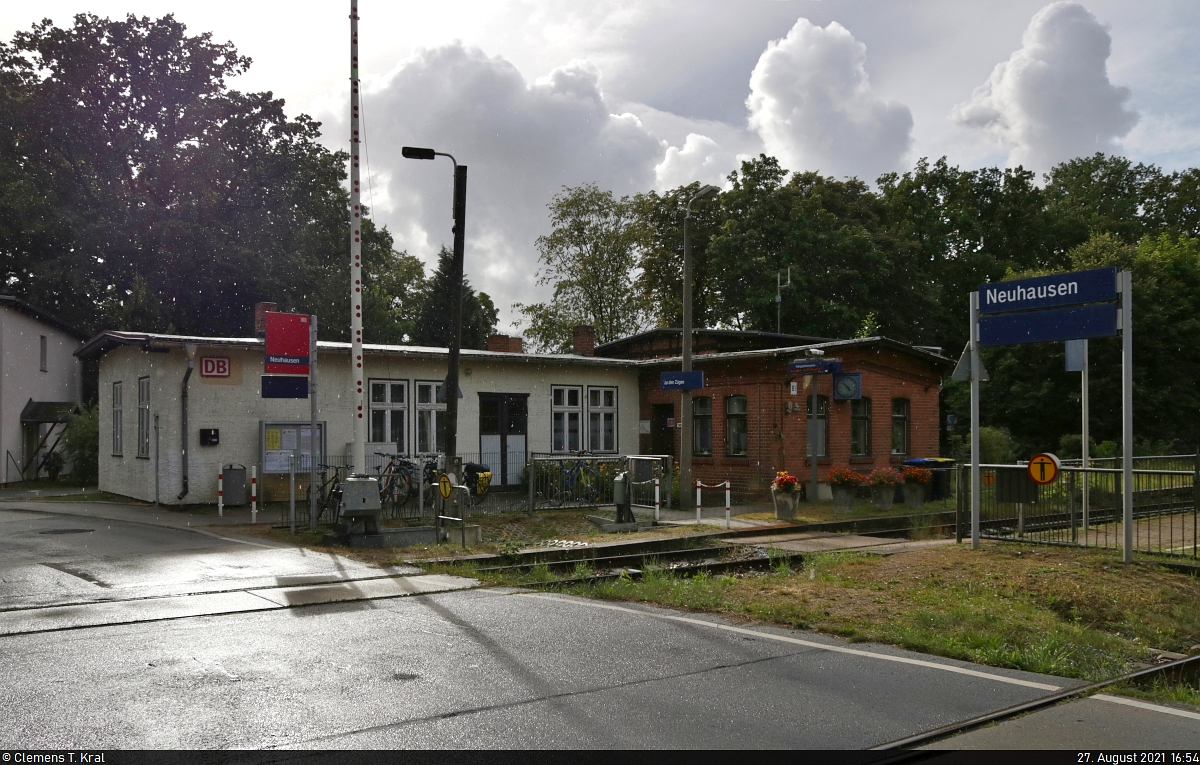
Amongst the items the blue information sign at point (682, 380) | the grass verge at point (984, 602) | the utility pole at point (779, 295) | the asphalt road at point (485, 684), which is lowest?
the grass verge at point (984, 602)

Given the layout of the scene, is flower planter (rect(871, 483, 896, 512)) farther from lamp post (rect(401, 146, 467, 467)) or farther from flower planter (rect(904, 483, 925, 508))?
lamp post (rect(401, 146, 467, 467))

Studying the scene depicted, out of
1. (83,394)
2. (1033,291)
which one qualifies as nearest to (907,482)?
(1033,291)

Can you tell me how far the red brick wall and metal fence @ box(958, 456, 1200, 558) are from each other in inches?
355

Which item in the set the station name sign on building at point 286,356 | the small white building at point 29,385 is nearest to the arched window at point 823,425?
the station name sign on building at point 286,356

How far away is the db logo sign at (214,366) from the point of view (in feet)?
66.7

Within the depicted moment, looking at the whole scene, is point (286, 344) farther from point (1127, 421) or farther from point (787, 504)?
point (1127, 421)

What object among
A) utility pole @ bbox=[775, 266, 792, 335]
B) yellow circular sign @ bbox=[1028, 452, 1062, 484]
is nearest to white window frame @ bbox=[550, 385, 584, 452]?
utility pole @ bbox=[775, 266, 792, 335]

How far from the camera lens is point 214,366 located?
20469mm

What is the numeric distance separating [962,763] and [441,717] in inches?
113

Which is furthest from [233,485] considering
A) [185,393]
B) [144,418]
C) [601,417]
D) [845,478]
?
[845,478]

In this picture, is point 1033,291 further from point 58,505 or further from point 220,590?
point 58,505

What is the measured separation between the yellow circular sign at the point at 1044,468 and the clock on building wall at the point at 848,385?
10662 mm

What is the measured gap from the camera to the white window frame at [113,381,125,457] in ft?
77.7

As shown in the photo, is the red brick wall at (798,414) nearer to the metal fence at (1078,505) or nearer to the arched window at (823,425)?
the arched window at (823,425)
